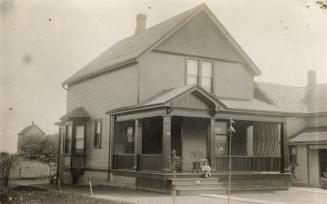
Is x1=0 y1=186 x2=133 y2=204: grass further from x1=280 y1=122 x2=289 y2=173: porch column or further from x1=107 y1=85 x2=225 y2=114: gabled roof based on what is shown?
→ x1=280 y1=122 x2=289 y2=173: porch column

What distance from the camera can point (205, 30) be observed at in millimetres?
24891

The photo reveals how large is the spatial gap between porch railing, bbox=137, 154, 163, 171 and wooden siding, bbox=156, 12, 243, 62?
5.79 metres

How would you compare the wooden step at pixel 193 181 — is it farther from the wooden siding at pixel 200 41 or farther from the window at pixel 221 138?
the wooden siding at pixel 200 41

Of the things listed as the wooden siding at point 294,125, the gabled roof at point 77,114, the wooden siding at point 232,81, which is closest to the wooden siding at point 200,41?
the wooden siding at point 232,81

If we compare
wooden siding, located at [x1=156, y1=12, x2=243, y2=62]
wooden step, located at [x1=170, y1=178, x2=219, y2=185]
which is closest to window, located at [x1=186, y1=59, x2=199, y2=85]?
wooden siding, located at [x1=156, y1=12, x2=243, y2=62]

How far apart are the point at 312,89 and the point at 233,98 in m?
12.7

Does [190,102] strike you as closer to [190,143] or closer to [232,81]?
[190,143]

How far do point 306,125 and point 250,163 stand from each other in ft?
38.3

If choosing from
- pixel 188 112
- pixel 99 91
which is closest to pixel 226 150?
pixel 188 112

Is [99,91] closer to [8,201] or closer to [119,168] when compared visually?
[119,168]

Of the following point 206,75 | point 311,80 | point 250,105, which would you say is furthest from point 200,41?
point 311,80

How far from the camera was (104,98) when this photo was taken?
87.0 feet

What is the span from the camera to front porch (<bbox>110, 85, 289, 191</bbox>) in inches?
797

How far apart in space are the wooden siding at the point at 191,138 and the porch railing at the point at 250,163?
7.36 ft
